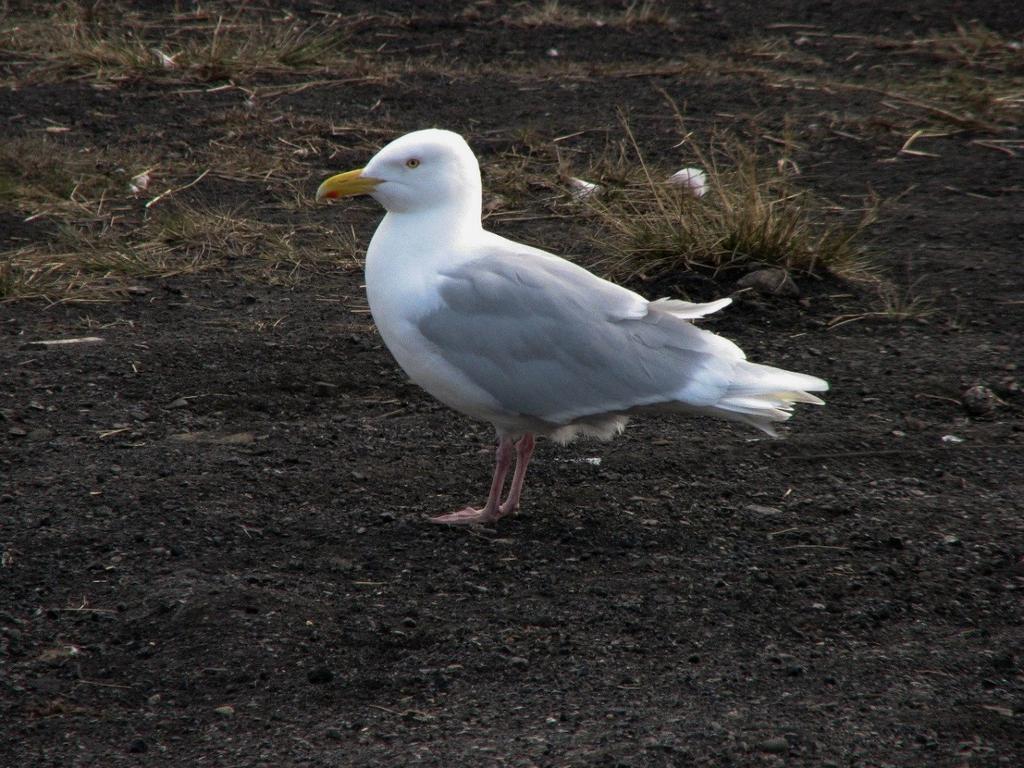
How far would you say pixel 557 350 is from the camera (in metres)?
4.02

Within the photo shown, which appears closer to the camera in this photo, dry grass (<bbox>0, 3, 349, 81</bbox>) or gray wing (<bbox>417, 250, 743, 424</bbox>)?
gray wing (<bbox>417, 250, 743, 424</bbox>)

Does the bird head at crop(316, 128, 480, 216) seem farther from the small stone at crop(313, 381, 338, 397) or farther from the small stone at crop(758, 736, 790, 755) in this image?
the small stone at crop(758, 736, 790, 755)

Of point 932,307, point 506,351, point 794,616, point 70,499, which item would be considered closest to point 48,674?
point 70,499

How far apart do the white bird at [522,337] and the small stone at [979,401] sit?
45.6 inches

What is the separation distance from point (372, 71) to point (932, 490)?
17.3 feet

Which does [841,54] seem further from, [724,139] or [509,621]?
[509,621]

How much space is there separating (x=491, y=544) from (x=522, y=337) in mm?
604

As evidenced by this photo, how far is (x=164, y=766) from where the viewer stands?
3010 mm

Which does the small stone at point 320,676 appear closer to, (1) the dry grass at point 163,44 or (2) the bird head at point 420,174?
(2) the bird head at point 420,174

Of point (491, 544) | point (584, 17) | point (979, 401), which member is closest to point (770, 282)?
point (979, 401)

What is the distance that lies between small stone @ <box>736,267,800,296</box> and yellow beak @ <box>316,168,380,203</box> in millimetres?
2002

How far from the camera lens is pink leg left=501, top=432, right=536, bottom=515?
13.7 feet

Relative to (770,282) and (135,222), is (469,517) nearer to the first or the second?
(770,282)

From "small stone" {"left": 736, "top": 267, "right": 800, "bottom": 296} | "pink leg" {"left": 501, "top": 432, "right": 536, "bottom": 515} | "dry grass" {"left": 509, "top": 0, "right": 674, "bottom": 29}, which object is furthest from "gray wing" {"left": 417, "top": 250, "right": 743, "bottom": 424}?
"dry grass" {"left": 509, "top": 0, "right": 674, "bottom": 29}
